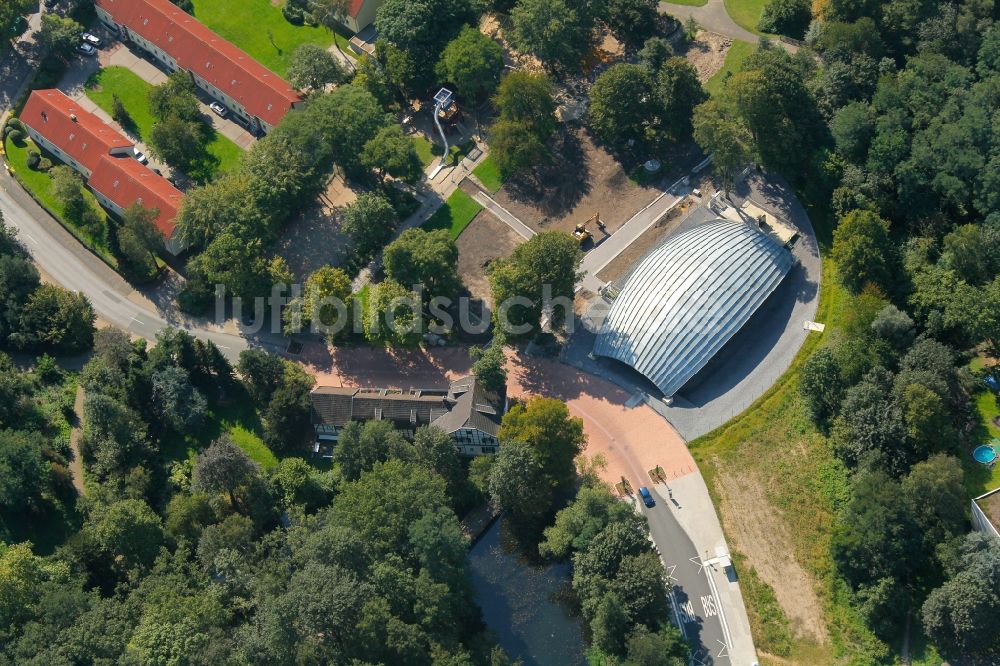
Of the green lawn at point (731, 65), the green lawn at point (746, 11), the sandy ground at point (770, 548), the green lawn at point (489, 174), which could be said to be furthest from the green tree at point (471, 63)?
the sandy ground at point (770, 548)

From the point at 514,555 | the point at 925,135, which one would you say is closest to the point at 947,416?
the point at 925,135

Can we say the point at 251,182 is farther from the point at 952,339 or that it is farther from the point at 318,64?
the point at 952,339

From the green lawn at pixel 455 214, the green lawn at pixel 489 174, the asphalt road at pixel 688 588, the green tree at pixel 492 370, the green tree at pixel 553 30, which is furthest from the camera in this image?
the green tree at pixel 553 30

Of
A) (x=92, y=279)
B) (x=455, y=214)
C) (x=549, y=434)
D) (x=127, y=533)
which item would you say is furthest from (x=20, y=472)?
(x=455, y=214)

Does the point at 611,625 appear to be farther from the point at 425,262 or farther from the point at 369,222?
the point at 369,222

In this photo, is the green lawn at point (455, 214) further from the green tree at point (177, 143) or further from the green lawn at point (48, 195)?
the green lawn at point (48, 195)

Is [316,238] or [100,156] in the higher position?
[316,238]
